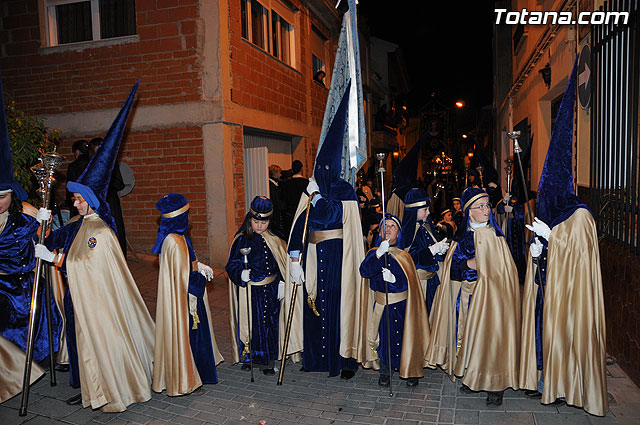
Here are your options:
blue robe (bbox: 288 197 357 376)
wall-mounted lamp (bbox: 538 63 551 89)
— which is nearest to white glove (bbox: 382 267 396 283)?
blue robe (bbox: 288 197 357 376)

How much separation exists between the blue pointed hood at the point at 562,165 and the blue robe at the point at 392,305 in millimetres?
1545

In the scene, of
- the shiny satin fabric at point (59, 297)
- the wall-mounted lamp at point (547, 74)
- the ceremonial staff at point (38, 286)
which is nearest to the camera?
the ceremonial staff at point (38, 286)

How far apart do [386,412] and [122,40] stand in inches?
366

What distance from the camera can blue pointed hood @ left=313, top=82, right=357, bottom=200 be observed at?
16.8ft

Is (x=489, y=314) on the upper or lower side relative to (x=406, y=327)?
upper

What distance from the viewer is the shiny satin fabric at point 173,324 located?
184 inches

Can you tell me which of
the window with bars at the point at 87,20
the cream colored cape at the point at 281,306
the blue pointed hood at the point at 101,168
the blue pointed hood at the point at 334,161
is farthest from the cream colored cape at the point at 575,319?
the window with bars at the point at 87,20

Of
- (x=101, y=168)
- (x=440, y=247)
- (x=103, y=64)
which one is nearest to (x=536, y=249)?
(x=440, y=247)

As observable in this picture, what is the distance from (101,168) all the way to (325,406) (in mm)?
3204

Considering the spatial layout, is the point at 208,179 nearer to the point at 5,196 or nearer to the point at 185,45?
the point at 185,45

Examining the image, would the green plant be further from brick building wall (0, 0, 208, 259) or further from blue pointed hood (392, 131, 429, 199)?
blue pointed hood (392, 131, 429, 199)

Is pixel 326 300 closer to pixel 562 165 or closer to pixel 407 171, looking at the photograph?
pixel 562 165

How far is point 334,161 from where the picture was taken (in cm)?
523

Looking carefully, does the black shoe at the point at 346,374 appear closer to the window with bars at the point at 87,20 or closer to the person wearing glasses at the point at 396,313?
the person wearing glasses at the point at 396,313
